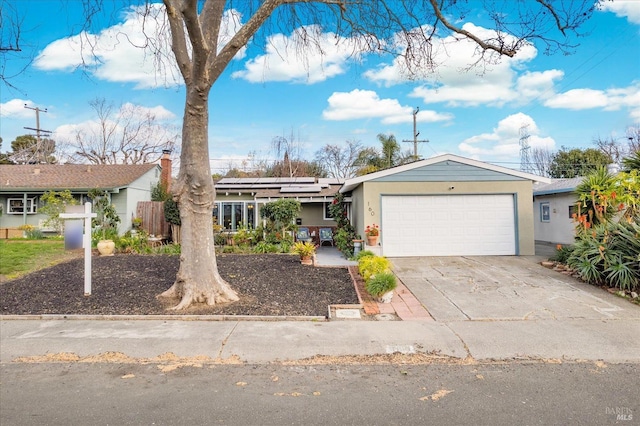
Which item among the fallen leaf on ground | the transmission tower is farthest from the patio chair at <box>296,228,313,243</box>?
the transmission tower

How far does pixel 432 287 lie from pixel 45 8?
8.81 m

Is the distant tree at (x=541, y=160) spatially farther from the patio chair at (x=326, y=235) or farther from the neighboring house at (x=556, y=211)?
the patio chair at (x=326, y=235)

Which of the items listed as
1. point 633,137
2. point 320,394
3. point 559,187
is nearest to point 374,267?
point 320,394

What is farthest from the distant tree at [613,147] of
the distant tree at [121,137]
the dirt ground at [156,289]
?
the distant tree at [121,137]

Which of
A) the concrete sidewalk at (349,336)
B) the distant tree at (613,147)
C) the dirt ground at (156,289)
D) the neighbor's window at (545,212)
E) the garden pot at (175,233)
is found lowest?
the concrete sidewalk at (349,336)

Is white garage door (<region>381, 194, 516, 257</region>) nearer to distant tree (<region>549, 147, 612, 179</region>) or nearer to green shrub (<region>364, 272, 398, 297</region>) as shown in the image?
green shrub (<region>364, 272, 398, 297</region>)

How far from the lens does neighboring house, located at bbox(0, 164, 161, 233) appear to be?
18578mm

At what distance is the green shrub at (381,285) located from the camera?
22.2 ft

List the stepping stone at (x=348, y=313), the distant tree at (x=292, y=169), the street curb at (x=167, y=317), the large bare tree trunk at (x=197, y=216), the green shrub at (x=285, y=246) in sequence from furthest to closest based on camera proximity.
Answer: the distant tree at (x=292, y=169) < the green shrub at (x=285, y=246) < the large bare tree trunk at (x=197, y=216) < the stepping stone at (x=348, y=313) < the street curb at (x=167, y=317)

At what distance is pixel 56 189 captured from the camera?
60.5 ft

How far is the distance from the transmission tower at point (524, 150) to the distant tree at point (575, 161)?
2.23 meters

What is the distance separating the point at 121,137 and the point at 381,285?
3253cm

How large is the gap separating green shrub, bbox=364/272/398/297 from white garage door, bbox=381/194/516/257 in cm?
544

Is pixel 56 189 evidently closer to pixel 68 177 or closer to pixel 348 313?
pixel 68 177
